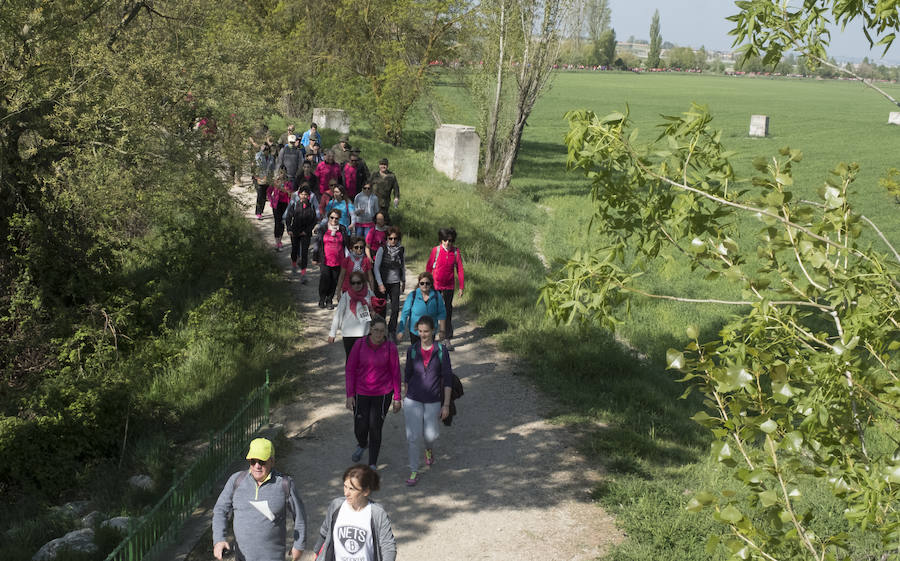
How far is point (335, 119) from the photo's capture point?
3434 cm

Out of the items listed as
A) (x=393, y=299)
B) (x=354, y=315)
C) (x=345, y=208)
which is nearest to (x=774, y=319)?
(x=354, y=315)

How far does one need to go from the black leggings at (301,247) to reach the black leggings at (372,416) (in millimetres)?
7198

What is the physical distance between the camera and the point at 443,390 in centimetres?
863

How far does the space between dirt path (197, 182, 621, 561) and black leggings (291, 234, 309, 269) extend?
368cm

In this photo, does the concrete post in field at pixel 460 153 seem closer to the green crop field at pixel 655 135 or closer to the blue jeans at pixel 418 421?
the green crop field at pixel 655 135

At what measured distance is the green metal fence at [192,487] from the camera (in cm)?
691

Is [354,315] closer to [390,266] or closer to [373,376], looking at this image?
[373,376]

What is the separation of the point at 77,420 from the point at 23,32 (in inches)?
221

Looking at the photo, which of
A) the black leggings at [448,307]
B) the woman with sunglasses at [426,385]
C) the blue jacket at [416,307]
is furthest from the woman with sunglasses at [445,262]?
the woman with sunglasses at [426,385]

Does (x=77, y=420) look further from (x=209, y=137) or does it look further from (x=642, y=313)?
(x=642, y=313)

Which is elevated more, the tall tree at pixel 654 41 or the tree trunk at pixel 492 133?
the tall tree at pixel 654 41

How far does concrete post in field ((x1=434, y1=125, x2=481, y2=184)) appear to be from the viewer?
2772 centimetres

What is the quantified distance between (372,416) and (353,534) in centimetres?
320

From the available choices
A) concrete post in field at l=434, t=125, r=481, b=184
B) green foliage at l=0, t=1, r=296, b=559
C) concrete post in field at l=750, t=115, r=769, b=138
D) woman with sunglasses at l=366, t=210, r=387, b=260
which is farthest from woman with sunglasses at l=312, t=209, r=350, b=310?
concrete post in field at l=750, t=115, r=769, b=138
